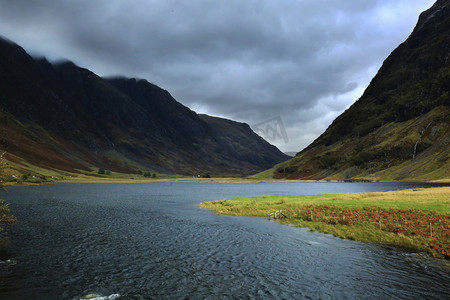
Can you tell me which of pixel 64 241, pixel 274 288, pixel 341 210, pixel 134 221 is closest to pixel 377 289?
pixel 274 288

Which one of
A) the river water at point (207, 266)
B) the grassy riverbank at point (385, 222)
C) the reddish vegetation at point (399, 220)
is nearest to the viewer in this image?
the river water at point (207, 266)

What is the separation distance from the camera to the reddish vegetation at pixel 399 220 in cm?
3125

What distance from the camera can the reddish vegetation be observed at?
3125 cm

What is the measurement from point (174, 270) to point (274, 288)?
9.26m

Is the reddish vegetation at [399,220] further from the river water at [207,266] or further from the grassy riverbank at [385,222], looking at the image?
the river water at [207,266]

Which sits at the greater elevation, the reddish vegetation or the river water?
the reddish vegetation

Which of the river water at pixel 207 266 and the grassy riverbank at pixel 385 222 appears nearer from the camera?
the river water at pixel 207 266

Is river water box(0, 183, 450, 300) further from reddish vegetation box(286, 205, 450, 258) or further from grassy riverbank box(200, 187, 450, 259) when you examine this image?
reddish vegetation box(286, 205, 450, 258)

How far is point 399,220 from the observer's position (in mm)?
40156

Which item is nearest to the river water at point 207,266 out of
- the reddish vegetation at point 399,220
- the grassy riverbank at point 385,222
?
the grassy riverbank at point 385,222

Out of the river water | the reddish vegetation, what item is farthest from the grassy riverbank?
the river water

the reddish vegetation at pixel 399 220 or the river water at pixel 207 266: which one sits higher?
the reddish vegetation at pixel 399 220

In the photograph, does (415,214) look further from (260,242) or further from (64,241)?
(64,241)

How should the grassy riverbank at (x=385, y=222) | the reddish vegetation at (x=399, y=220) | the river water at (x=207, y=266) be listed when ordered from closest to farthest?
the river water at (x=207, y=266) → the reddish vegetation at (x=399, y=220) → the grassy riverbank at (x=385, y=222)
